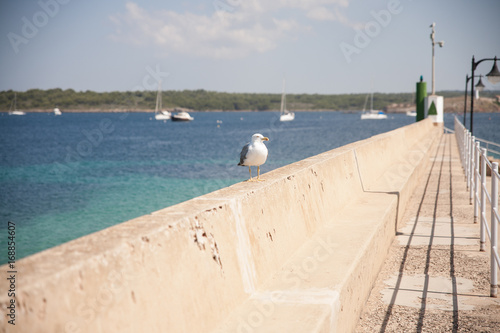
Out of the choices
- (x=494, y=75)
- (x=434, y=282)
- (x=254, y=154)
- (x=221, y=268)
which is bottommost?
(x=434, y=282)

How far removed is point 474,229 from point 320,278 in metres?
5.04

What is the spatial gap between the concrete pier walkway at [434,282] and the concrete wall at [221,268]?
0.26m

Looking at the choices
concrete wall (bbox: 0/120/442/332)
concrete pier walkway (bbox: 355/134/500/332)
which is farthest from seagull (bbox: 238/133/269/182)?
concrete pier walkway (bbox: 355/134/500/332)

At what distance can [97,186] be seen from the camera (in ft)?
111

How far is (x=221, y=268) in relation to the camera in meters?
3.29

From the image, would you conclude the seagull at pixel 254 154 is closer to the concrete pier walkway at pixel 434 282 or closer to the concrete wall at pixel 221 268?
the concrete wall at pixel 221 268

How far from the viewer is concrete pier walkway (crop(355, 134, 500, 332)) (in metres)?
4.59

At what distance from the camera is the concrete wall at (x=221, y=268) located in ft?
6.93

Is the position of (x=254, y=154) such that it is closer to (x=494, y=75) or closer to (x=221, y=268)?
(x=221, y=268)

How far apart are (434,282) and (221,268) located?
3342 mm

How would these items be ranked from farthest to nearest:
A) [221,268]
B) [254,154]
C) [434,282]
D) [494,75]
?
[494,75] → [434,282] → [254,154] → [221,268]

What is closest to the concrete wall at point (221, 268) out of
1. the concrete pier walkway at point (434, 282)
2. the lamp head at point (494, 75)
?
the concrete pier walkway at point (434, 282)

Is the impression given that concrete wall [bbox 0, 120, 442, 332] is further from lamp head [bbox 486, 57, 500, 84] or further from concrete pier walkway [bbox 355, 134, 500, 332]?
lamp head [bbox 486, 57, 500, 84]

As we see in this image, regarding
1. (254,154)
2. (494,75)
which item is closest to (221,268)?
(254,154)
